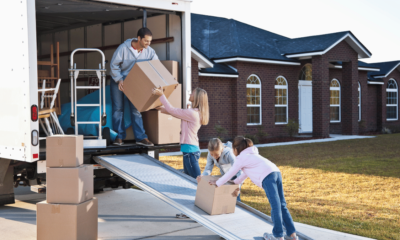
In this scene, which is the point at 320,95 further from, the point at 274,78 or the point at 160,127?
the point at 160,127

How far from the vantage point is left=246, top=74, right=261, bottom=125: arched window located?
780 inches

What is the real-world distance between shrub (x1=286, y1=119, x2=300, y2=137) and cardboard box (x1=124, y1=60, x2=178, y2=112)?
14914 millimetres

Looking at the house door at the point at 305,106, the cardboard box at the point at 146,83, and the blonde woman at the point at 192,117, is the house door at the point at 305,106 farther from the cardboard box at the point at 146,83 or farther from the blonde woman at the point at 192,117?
the blonde woman at the point at 192,117

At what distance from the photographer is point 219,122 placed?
18.8 meters

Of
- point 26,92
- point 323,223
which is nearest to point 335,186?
point 323,223

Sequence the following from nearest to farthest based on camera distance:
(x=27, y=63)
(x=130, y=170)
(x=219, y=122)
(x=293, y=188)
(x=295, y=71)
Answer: (x=27, y=63) → (x=130, y=170) → (x=293, y=188) → (x=219, y=122) → (x=295, y=71)

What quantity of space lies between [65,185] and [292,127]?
1658 cm

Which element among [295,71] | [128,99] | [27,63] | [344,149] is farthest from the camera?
[295,71]

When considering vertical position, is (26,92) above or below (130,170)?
above

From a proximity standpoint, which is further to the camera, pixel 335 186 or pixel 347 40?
pixel 347 40

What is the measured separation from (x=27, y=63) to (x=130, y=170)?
1762mm

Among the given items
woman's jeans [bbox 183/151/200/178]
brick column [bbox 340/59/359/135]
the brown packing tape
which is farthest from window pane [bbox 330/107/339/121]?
the brown packing tape

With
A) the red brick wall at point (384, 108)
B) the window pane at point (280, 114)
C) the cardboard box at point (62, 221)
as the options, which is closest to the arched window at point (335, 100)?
the window pane at point (280, 114)

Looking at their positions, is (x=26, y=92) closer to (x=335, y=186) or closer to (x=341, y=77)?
(x=335, y=186)
